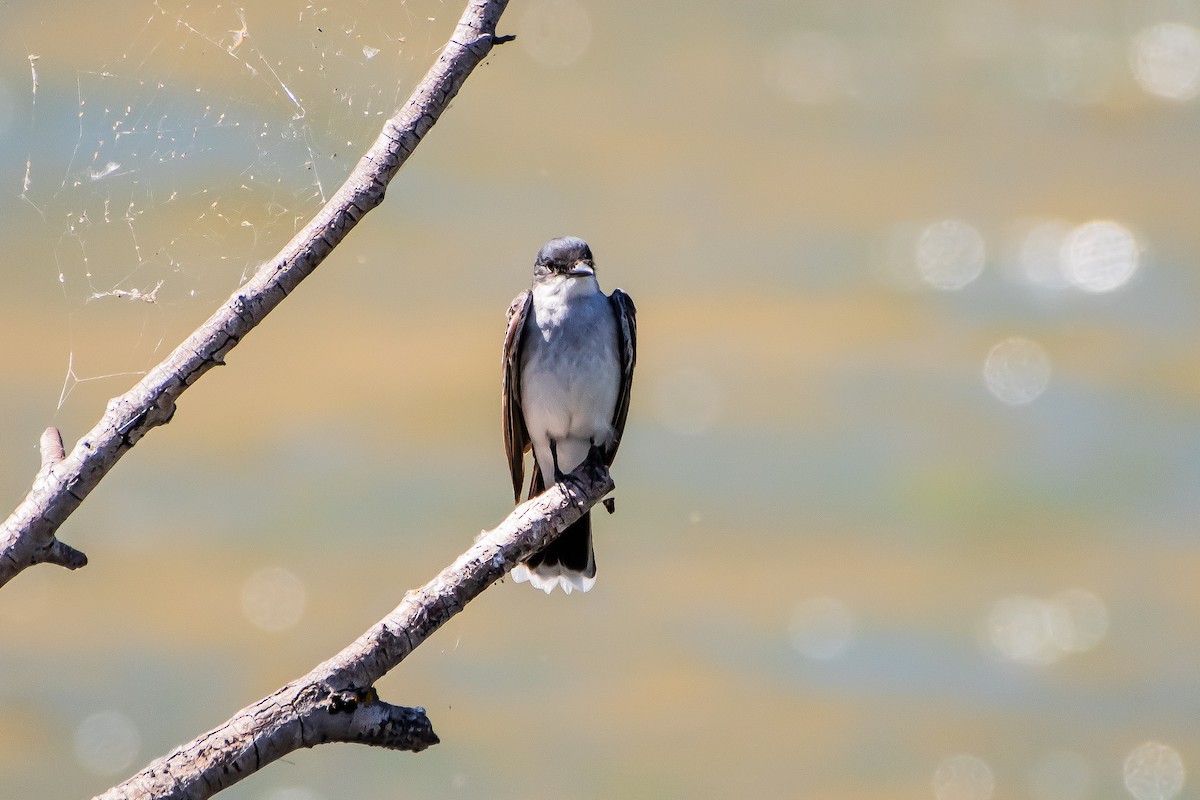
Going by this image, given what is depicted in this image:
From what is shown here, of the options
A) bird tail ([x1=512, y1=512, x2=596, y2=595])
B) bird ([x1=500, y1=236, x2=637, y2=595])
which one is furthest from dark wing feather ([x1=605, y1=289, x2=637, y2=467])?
bird tail ([x1=512, y1=512, x2=596, y2=595])

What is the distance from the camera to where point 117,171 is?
4.31 m

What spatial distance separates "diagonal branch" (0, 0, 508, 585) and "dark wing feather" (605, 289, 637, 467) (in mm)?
2889

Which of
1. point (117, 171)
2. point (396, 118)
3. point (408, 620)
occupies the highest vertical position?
point (117, 171)

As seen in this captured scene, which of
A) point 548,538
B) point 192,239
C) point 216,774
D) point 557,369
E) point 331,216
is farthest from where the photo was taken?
point 557,369

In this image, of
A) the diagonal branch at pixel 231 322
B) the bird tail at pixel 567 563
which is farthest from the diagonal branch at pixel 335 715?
the bird tail at pixel 567 563

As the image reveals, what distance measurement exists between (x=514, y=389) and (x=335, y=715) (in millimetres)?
3196

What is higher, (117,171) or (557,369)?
(557,369)

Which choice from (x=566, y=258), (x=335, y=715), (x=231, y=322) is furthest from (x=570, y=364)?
(x=335, y=715)

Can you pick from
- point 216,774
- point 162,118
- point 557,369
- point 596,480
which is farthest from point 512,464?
point 216,774

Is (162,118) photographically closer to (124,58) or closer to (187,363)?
(124,58)

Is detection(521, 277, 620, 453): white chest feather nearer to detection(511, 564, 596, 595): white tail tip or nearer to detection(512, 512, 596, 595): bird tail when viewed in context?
detection(512, 512, 596, 595): bird tail

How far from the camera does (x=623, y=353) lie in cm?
663

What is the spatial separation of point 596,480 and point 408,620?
181 centimetres

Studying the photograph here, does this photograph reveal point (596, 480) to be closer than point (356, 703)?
No
